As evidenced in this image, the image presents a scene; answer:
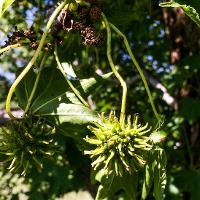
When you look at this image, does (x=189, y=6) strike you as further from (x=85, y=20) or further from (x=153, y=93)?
(x=153, y=93)

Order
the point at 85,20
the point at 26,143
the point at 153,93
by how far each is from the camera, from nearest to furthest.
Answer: the point at 26,143 < the point at 85,20 < the point at 153,93

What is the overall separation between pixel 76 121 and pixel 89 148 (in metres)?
0.11

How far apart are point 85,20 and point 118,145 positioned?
50 cm

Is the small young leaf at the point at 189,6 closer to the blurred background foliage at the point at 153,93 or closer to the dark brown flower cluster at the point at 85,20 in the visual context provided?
the dark brown flower cluster at the point at 85,20

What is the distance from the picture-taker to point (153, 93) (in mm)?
3779

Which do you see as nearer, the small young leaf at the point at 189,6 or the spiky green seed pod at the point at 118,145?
the small young leaf at the point at 189,6

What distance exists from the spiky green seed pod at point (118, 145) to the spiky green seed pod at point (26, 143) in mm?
209

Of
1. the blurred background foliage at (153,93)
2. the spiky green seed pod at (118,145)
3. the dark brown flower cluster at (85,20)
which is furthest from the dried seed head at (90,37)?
the blurred background foliage at (153,93)

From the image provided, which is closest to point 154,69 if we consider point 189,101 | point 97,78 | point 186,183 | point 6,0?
point 189,101

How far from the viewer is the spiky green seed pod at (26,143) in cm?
157

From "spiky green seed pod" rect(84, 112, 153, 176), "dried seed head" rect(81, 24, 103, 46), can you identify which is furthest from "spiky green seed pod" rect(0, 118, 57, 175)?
"dried seed head" rect(81, 24, 103, 46)

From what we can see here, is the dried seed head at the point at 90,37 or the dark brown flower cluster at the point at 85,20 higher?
the dark brown flower cluster at the point at 85,20

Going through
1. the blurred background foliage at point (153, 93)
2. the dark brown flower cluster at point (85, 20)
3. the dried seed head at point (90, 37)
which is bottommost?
the blurred background foliage at point (153, 93)

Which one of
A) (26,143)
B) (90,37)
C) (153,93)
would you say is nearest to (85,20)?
(90,37)
